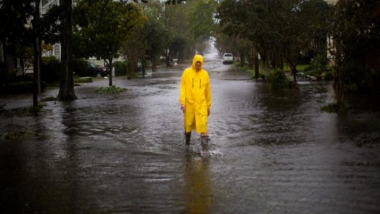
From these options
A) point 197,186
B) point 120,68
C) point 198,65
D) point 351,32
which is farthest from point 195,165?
point 120,68

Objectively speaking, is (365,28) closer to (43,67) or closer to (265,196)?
(265,196)

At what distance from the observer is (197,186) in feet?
22.3

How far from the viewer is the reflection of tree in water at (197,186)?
19.2 ft

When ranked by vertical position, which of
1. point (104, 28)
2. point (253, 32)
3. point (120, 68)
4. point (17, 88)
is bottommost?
point (17, 88)

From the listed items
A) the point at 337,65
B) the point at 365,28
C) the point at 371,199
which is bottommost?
the point at 371,199

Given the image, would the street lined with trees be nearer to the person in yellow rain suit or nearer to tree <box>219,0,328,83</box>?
tree <box>219,0,328,83</box>

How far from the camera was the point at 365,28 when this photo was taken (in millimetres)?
14367

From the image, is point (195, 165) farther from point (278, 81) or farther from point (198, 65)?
point (278, 81)

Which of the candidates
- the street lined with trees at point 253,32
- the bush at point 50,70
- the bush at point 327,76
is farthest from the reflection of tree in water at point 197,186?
the bush at point 50,70

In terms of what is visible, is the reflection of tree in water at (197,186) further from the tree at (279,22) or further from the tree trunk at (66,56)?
the tree trunk at (66,56)

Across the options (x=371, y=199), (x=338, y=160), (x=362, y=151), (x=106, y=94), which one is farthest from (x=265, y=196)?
(x=106, y=94)

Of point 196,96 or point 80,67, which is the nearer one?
point 196,96

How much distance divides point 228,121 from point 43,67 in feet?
83.8

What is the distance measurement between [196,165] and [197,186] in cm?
136
